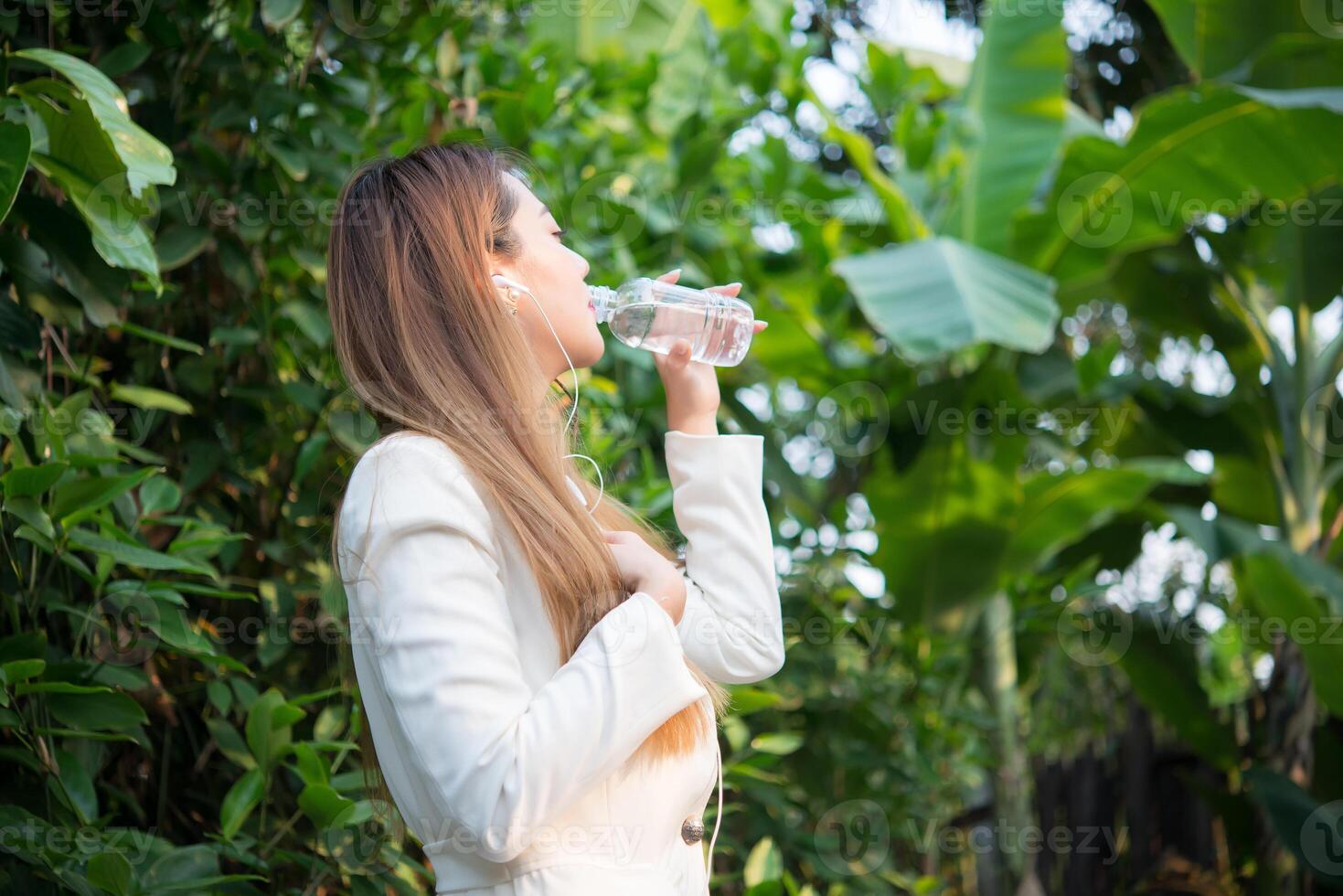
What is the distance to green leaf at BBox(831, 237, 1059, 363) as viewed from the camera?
243 cm

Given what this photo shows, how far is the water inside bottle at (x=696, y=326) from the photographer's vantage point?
146 centimetres

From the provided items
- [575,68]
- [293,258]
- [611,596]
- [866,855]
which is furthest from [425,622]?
[866,855]

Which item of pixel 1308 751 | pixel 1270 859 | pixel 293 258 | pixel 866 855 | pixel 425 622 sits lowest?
pixel 1270 859

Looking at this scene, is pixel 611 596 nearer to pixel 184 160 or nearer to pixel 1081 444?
pixel 184 160

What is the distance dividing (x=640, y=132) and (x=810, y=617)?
1266 millimetres

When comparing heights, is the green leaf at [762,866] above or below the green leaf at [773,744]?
below

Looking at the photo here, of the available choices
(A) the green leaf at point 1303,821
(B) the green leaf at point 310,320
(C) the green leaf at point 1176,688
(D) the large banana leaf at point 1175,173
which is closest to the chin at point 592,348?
(B) the green leaf at point 310,320

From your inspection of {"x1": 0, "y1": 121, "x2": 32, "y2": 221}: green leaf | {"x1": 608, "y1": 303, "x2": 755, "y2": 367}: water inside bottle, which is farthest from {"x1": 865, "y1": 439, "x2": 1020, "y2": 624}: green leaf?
{"x1": 0, "y1": 121, "x2": 32, "y2": 221}: green leaf

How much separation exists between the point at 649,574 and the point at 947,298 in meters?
1.65

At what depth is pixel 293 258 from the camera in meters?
1.92

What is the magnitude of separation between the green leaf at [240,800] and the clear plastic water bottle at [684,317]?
714mm

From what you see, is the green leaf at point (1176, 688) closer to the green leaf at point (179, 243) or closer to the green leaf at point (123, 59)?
the green leaf at point (179, 243)

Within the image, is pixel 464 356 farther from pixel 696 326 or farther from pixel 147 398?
pixel 147 398

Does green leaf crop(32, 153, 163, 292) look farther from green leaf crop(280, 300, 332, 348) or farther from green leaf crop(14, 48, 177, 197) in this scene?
green leaf crop(280, 300, 332, 348)
